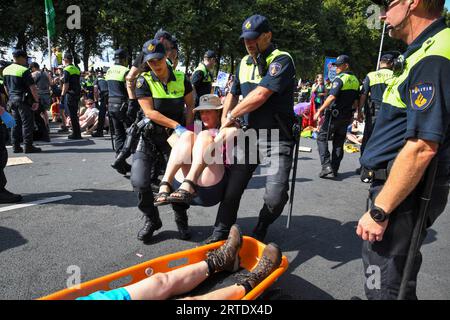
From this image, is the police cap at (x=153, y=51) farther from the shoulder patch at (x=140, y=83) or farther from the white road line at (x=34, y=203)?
the white road line at (x=34, y=203)

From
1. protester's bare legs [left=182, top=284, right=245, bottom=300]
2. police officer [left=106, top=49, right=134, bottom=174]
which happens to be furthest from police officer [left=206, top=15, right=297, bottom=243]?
police officer [left=106, top=49, right=134, bottom=174]

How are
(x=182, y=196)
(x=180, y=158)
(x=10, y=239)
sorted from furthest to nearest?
(x=10, y=239)
(x=180, y=158)
(x=182, y=196)

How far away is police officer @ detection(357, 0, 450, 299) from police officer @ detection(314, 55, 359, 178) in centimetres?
441

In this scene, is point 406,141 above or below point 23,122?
below

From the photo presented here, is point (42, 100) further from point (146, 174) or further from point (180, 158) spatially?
point (180, 158)

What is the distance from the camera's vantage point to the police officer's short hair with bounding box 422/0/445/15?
1.61 metres

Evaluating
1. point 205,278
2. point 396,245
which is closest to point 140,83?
point 205,278

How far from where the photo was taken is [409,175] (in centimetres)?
156

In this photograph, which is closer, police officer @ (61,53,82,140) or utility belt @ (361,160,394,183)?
utility belt @ (361,160,394,183)

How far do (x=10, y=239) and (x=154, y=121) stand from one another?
6.17ft

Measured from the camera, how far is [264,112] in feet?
10.6

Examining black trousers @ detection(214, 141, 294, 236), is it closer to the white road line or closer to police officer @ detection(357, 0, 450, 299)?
police officer @ detection(357, 0, 450, 299)

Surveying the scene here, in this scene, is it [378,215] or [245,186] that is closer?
[378,215]

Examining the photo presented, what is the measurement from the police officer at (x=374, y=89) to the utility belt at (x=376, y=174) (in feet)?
11.9
